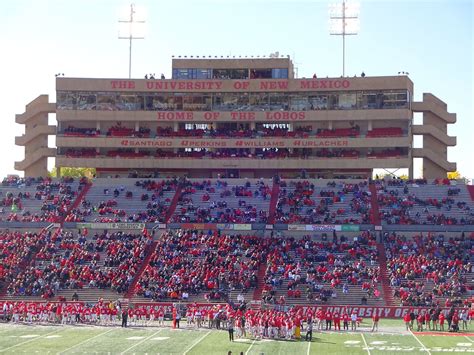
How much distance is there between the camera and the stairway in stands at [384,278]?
1896 inches

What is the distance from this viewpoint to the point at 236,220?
58.6 meters

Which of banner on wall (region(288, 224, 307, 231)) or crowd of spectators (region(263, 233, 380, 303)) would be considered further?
banner on wall (region(288, 224, 307, 231))

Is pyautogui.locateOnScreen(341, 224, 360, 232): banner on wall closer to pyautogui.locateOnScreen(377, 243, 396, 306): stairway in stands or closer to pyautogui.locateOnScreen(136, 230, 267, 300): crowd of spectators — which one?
pyautogui.locateOnScreen(377, 243, 396, 306): stairway in stands

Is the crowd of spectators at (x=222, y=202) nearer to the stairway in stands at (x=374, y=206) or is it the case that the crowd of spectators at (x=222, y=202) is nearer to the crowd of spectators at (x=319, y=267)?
the crowd of spectators at (x=319, y=267)

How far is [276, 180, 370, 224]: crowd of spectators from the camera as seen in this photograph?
190 ft

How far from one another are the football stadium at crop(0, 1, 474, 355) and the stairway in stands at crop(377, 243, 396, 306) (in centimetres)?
11

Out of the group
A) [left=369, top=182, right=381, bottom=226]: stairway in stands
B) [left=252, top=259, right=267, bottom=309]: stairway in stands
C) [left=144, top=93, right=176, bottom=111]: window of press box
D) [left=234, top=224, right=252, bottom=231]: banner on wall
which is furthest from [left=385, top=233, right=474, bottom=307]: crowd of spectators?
[left=144, top=93, right=176, bottom=111]: window of press box

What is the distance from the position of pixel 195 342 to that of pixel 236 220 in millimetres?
22391

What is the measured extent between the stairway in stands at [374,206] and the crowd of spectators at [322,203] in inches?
11.2

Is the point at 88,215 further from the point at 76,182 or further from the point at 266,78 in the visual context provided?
the point at 266,78

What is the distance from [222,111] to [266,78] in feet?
13.1

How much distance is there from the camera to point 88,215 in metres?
59.7

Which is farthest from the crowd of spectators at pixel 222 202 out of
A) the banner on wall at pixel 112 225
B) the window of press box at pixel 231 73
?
the window of press box at pixel 231 73

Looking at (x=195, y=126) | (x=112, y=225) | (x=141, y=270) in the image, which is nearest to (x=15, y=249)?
(x=112, y=225)
